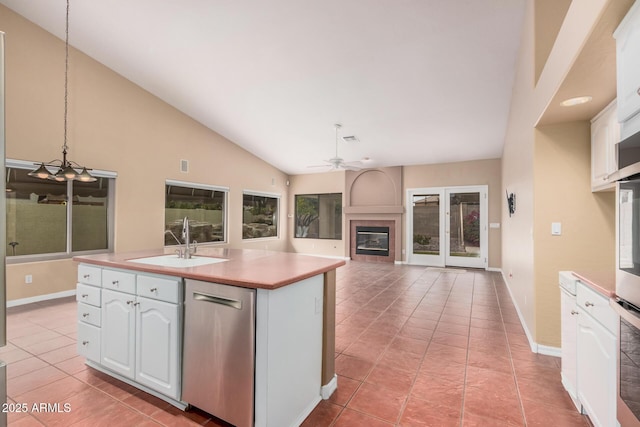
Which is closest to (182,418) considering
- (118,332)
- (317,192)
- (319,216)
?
(118,332)

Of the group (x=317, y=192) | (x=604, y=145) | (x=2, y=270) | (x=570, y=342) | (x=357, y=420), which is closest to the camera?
(x=2, y=270)

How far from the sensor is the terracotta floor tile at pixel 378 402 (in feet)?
6.21

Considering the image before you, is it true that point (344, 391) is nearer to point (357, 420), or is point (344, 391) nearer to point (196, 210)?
point (357, 420)

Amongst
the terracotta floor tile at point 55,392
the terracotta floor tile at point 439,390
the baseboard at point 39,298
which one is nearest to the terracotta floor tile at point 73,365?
the terracotta floor tile at point 55,392

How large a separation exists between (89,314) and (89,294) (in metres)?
0.16

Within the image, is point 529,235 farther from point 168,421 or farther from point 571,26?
point 168,421

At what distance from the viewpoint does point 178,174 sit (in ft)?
20.3

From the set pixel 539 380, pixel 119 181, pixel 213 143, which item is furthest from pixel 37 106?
pixel 539 380

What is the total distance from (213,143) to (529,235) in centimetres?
644

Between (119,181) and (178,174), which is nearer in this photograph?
(119,181)

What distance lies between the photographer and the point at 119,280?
7.02 ft

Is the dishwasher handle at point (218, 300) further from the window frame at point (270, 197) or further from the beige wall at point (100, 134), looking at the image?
the window frame at point (270, 197)

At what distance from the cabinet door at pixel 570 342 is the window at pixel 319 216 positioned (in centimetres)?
707

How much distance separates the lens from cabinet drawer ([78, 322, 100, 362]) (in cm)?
229
